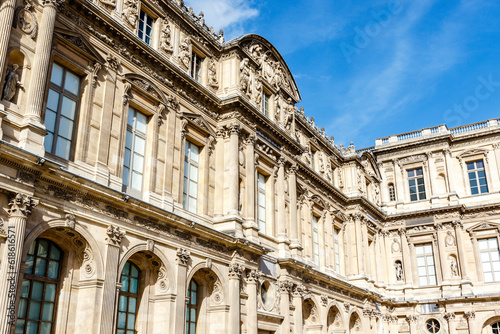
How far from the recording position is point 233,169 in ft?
62.0

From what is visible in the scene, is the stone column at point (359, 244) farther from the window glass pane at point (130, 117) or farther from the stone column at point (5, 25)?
the stone column at point (5, 25)

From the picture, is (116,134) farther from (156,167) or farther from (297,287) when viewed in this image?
(297,287)

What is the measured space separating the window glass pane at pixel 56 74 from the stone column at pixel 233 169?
6.93 meters

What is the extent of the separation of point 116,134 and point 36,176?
360cm

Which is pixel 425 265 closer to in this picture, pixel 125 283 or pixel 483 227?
pixel 483 227

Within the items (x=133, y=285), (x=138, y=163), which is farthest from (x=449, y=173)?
(x=133, y=285)

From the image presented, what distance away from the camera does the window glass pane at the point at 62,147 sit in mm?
13395

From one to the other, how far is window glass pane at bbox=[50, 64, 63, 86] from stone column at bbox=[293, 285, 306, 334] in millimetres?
12490

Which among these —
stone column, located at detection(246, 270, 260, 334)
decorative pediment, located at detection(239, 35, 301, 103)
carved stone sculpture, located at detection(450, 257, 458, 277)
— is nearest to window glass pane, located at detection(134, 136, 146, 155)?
stone column, located at detection(246, 270, 260, 334)

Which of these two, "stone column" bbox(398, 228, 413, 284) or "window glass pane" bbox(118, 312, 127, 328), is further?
"stone column" bbox(398, 228, 413, 284)

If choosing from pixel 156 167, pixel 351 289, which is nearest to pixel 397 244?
pixel 351 289

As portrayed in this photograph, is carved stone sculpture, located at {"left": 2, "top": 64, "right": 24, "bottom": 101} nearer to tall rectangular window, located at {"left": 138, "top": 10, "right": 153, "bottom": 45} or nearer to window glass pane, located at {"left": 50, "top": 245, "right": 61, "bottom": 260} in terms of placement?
window glass pane, located at {"left": 50, "top": 245, "right": 61, "bottom": 260}

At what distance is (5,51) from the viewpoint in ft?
38.6

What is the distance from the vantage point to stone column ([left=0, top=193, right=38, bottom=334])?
10.4 metres
